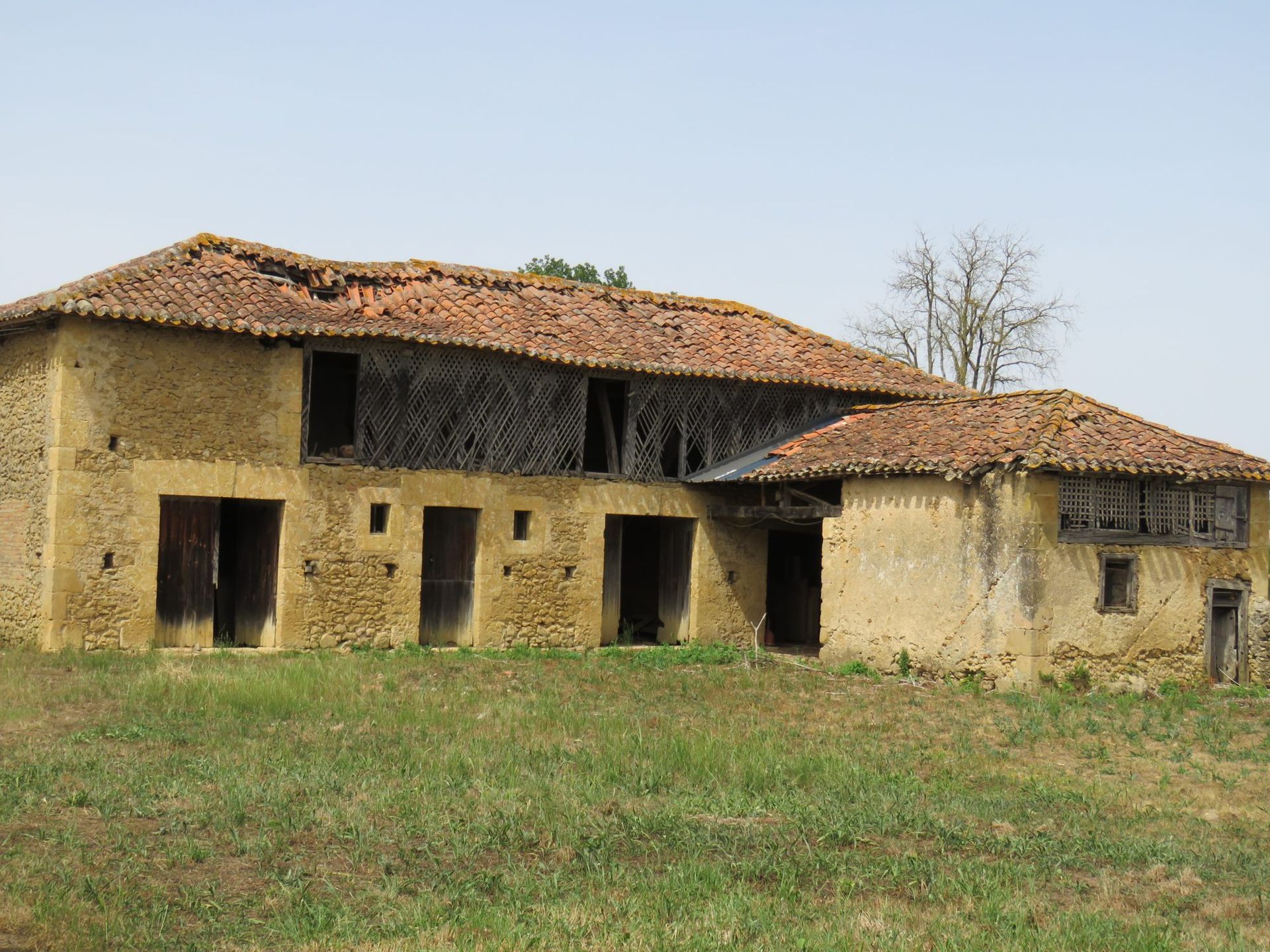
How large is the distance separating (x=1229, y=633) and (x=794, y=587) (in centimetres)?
750

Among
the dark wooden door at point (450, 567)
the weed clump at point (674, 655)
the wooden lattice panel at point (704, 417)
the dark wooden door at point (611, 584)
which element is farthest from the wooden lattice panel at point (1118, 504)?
the dark wooden door at point (450, 567)

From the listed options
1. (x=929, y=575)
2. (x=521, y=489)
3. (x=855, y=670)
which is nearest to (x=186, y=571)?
(x=521, y=489)

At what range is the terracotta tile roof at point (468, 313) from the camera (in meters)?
16.9

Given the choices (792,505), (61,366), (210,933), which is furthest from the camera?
(792,505)

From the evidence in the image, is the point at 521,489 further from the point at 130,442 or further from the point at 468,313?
the point at 130,442

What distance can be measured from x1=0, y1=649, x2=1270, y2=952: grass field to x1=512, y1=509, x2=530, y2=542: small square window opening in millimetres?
5069

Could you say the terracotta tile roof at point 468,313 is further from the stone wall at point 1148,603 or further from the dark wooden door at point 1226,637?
the dark wooden door at point 1226,637

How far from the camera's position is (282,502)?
698 inches

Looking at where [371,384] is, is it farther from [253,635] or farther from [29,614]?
[29,614]

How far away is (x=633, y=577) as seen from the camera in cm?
2427

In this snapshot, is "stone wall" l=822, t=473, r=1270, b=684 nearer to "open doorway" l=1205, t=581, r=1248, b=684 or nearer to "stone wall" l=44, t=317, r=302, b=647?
"open doorway" l=1205, t=581, r=1248, b=684

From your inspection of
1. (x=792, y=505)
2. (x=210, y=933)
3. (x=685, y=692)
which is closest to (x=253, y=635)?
(x=685, y=692)

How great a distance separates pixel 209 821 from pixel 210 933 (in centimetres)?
214

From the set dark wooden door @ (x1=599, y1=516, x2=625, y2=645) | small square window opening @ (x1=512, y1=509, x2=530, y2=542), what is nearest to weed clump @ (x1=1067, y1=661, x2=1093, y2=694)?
dark wooden door @ (x1=599, y1=516, x2=625, y2=645)
